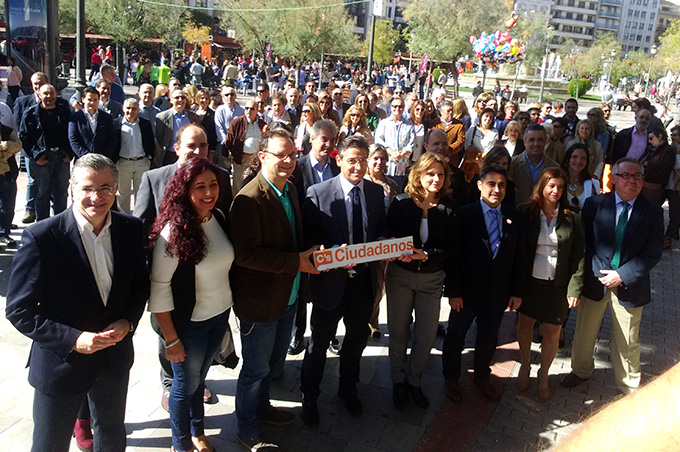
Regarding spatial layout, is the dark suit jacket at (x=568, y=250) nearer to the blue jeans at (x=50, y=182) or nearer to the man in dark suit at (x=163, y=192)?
the man in dark suit at (x=163, y=192)

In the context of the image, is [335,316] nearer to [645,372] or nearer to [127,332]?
[127,332]

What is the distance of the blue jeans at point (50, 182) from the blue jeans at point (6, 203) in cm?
39

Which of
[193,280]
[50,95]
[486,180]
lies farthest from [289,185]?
[50,95]

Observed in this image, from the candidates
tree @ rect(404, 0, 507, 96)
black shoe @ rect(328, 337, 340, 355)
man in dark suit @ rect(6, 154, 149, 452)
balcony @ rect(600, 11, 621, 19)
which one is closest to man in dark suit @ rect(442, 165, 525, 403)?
black shoe @ rect(328, 337, 340, 355)

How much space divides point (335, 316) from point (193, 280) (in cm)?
121

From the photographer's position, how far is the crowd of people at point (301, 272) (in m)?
2.67

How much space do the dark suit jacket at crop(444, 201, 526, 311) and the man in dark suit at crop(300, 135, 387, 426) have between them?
71 centimetres

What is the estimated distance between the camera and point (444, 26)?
40.6 m

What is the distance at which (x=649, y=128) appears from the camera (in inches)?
347

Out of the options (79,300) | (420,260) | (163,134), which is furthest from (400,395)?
(163,134)

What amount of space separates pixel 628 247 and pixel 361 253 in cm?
235

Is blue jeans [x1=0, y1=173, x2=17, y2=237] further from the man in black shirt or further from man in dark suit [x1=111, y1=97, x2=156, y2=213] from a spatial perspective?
man in dark suit [x1=111, y1=97, x2=156, y2=213]

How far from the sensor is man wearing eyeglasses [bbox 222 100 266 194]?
25.1 ft

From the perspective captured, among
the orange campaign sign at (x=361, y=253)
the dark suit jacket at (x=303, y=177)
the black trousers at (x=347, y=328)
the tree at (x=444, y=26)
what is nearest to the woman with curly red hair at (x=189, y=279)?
the orange campaign sign at (x=361, y=253)
